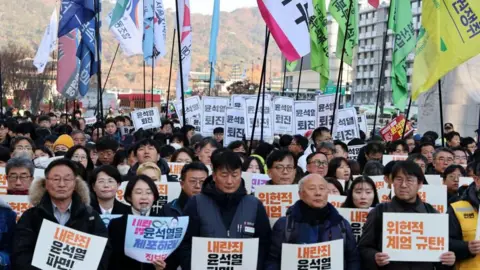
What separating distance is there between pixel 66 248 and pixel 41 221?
0.79ft

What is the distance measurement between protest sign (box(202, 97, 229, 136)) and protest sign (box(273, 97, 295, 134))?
104 cm

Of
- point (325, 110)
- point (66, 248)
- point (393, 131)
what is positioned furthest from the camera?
point (393, 131)

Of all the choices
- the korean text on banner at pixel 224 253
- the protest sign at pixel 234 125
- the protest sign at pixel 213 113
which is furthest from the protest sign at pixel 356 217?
the protest sign at pixel 213 113

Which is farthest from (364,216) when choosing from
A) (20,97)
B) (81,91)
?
(20,97)

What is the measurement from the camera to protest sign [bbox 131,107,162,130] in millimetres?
18391

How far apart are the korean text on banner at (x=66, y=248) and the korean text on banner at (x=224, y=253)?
664 millimetres

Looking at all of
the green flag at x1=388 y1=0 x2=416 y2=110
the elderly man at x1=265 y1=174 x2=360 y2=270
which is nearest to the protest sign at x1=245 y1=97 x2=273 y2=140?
the green flag at x1=388 y1=0 x2=416 y2=110

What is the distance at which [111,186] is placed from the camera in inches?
299

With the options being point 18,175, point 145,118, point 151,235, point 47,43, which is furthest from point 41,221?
point 47,43

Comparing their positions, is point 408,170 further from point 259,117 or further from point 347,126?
point 259,117

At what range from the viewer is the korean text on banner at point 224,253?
6480mm

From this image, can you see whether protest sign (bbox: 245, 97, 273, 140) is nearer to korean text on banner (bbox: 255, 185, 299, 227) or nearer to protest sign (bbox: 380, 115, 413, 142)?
protest sign (bbox: 380, 115, 413, 142)

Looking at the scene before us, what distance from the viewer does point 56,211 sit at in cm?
638

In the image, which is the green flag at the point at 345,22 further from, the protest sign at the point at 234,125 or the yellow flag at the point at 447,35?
the yellow flag at the point at 447,35
